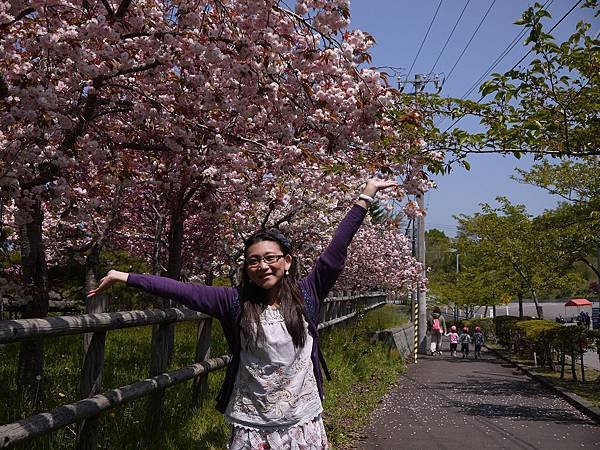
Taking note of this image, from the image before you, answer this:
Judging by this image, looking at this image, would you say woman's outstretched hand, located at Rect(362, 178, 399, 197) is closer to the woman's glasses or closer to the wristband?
the wristband

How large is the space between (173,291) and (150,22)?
10.1 ft

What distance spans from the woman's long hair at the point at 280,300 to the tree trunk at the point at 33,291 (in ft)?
11.8

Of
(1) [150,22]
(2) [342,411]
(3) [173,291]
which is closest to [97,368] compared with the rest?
(3) [173,291]

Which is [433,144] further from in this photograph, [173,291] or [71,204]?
[173,291]

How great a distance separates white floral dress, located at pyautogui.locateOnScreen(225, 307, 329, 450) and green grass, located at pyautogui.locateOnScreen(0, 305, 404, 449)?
176 centimetres

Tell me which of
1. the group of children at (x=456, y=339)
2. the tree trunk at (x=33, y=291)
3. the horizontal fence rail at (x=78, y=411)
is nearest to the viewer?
the horizontal fence rail at (x=78, y=411)

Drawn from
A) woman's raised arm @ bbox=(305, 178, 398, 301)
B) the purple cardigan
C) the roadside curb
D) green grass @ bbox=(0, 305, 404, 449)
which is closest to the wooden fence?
green grass @ bbox=(0, 305, 404, 449)

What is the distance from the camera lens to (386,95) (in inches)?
239

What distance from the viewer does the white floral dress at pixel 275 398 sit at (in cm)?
314

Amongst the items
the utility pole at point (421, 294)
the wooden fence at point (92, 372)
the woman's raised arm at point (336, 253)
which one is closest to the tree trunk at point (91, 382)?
the wooden fence at point (92, 372)

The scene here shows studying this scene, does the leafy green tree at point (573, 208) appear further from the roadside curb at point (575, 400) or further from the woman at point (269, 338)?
the woman at point (269, 338)

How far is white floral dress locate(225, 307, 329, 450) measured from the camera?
3139mm

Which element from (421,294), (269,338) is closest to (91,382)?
(269,338)

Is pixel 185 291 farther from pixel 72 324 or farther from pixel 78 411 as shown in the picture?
pixel 78 411
